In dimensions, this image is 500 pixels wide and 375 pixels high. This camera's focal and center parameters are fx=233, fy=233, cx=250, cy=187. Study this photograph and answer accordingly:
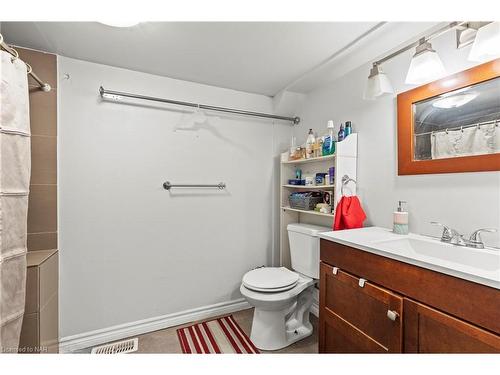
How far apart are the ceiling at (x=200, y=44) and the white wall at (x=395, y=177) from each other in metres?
0.33

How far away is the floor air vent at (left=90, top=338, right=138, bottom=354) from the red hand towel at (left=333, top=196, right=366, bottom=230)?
1.61 meters

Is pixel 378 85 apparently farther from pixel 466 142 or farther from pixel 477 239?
pixel 477 239

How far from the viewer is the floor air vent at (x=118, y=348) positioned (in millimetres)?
1559

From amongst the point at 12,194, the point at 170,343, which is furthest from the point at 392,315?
the point at 12,194

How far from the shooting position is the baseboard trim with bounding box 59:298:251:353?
62.9 inches

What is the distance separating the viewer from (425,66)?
1120 mm

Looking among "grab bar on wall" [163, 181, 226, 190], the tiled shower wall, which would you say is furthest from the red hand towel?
the tiled shower wall

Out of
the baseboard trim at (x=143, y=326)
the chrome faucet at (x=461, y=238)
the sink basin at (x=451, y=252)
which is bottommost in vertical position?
the baseboard trim at (x=143, y=326)

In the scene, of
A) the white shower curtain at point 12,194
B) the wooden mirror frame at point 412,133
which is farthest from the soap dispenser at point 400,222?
the white shower curtain at point 12,194

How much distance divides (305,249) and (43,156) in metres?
1.91

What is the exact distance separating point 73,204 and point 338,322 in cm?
181

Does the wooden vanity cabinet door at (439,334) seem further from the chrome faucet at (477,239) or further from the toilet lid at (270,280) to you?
the toilet lid at (270,280)

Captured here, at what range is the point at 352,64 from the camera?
1675 mm
